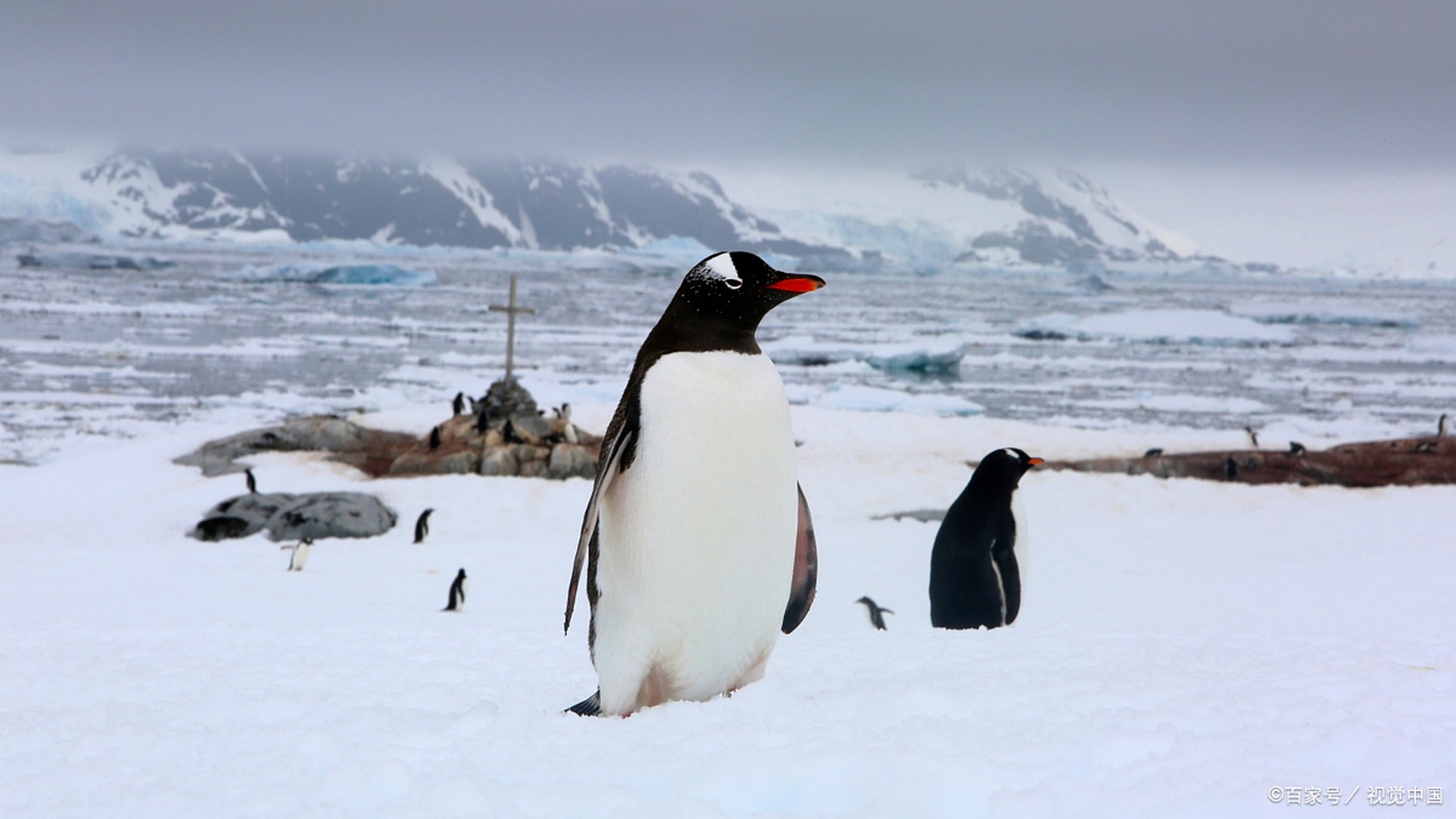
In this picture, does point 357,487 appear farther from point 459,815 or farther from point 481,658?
point 459,815

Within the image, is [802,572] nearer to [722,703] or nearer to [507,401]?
[722,703]

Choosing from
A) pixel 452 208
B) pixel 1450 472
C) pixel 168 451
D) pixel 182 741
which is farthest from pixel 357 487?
pixel 452 208

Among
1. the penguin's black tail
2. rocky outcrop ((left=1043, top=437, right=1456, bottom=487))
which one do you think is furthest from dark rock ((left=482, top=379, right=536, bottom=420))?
the penguin's black tail

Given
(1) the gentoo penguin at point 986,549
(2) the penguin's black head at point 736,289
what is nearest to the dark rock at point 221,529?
(1) the gentoo penguin at point 986,549

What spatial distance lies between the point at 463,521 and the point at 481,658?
5.65m

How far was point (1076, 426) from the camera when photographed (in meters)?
15.6

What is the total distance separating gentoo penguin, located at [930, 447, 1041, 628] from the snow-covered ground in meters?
0.40

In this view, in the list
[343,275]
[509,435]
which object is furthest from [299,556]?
[343,275]

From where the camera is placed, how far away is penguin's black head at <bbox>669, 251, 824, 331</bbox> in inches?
88.0

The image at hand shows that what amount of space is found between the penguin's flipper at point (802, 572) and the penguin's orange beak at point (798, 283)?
2.55 ft

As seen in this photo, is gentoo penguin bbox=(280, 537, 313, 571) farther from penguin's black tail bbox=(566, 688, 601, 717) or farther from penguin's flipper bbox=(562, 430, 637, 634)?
penguin's flipper bbox=(562, 430, 637, 634)

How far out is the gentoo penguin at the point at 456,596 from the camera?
5.80 metres

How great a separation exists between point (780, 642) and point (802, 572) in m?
0.48

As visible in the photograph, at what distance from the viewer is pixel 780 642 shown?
10.9ft
